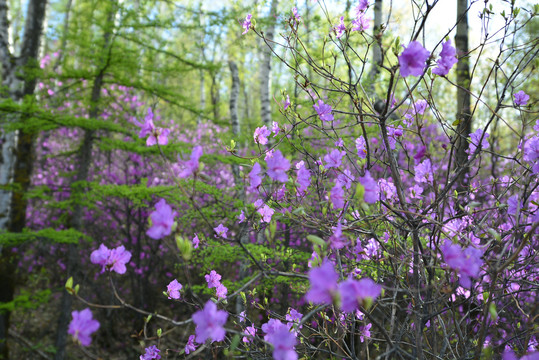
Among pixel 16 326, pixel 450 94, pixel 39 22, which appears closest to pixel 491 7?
pixel 39 22

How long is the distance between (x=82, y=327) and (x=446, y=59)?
154cm

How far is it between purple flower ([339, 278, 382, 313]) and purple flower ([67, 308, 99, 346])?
2.17 ft

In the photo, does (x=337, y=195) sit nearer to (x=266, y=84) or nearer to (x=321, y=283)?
(x=321, y=283)

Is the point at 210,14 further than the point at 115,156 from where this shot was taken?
No

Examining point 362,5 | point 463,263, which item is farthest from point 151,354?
point 362,5

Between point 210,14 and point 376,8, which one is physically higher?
point 376,8

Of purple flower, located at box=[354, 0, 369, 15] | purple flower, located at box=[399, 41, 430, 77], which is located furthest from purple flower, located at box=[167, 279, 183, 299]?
purple flower, located at box=[354, 0, 369, 15]

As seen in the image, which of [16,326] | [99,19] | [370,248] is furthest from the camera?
[16,326]

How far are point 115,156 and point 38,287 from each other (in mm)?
2967

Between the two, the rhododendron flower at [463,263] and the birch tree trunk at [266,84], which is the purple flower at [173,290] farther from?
the birch tree trunk at [266,84]

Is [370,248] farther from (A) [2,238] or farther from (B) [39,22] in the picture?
(B) [39,22]

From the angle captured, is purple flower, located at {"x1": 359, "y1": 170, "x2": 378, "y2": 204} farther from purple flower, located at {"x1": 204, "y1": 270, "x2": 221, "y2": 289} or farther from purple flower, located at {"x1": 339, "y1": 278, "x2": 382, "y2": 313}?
purple flower, located at {"x1": 204, "y1": 270, "x2": 221, "y2": 289}

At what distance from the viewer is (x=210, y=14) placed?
4.61 m

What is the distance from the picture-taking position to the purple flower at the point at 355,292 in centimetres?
82
